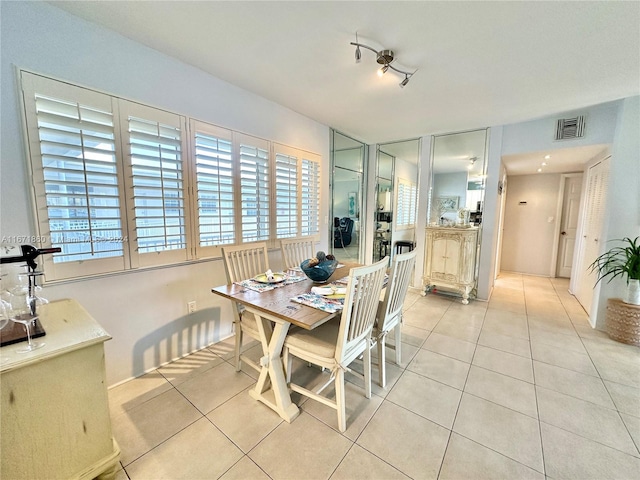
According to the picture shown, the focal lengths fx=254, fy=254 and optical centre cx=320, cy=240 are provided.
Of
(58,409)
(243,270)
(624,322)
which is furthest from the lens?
(624,322)

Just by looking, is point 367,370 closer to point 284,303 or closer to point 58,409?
point 284,303

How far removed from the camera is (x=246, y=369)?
212 centimetres

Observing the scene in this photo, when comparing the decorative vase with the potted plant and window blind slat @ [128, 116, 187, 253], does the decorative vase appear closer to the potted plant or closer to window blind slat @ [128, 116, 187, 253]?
the potted plant

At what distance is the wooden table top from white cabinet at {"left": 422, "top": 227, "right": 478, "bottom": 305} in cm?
239

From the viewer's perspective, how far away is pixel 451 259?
369 centimetres

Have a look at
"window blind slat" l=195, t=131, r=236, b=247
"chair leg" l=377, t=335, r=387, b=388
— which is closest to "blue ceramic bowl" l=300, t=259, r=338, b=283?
"chair leg" l=377, t=335, r=387, b=388

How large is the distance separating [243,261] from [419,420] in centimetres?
176

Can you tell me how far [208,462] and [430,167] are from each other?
168 inches

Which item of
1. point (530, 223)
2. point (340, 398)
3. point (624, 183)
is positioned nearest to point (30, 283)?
point (340, 398)

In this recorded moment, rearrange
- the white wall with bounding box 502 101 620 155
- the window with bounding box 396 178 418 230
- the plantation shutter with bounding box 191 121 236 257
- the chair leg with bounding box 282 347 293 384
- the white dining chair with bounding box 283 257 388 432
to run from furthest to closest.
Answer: the window with bounding box 396 178 418 230, the white wall with bounding box 502 101 620 155, the plantation shutter with bounding box 191 121 236 257, the chair leg with bounding box 282 347 293 384, the white dining chair with bounding box 283 257 388 432

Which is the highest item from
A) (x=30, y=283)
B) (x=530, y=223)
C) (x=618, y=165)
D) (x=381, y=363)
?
(x=618, y=165)

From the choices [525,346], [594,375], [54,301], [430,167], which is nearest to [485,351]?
[525,346]

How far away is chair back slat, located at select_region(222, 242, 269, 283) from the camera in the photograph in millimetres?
2104

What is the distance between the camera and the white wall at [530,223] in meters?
4.93
